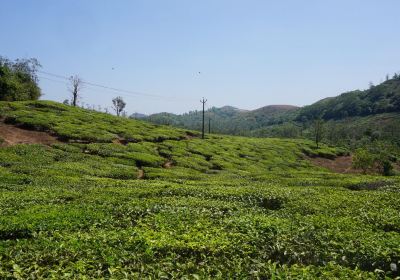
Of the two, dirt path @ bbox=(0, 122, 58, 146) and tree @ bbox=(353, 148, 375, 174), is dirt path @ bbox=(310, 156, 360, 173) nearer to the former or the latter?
tree @ bbox=(353, 148, 375, 174)

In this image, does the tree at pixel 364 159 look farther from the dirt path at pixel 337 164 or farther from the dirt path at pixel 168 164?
the dirt path at pixel 168 164

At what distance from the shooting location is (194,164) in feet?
200

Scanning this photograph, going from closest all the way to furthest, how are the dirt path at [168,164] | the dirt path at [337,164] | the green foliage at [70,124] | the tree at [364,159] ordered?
the dirt path at [168,164]
the green foliage at [70,124]
the tree at [364,159]
the dirt path at [337,164]

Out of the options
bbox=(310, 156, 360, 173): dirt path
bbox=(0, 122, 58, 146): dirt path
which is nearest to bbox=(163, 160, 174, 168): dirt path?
bbox=(0, 122, 58, 146): dirt path

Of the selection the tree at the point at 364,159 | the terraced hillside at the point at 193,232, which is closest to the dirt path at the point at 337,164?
the tree at the point at 364,159

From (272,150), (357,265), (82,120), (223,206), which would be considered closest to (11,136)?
(82,120)

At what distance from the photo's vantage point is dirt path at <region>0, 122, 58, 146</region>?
54213mm

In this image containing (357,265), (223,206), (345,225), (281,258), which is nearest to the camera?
(357,265)

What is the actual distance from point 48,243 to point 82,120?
67619mm

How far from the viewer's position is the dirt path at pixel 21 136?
178 ft

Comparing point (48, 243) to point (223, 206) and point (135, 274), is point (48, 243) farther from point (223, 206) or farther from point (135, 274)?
point (223, 206)

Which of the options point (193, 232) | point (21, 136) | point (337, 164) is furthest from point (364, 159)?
point (193, 232)

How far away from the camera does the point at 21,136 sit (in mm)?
56594

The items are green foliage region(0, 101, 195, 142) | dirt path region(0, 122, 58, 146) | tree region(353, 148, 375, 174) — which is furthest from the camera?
tree region(353, 148, 375, 174)
